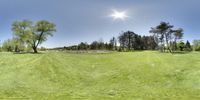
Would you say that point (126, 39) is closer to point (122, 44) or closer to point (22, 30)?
point (122, 44)

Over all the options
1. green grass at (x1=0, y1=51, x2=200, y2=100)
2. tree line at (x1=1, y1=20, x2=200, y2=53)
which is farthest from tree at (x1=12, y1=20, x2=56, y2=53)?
green grass at (x1=0, y1=51, x2=200, y2=100)

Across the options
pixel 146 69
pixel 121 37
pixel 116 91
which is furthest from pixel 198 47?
pixel 116 91

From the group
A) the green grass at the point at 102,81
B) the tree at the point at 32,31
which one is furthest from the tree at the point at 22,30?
the green grass at the point at 102,81

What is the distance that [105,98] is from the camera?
20.3 metres

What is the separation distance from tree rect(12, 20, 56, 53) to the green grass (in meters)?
42.0

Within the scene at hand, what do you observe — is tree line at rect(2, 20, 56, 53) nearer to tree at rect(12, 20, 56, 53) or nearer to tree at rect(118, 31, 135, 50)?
tree at rect(12, 20, 56, 53)

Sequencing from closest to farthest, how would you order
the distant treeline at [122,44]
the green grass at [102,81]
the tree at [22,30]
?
the green grass at [102,81] < the tree at [22,30] < the distant treeline at [122,44]

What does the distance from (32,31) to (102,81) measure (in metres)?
54.9

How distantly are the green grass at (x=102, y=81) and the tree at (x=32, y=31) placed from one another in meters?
42.0

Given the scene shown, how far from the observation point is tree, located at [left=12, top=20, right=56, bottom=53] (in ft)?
251

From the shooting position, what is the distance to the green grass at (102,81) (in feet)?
69.4

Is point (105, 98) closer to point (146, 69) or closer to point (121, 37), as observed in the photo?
point (146, 69)

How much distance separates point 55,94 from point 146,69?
14946mm

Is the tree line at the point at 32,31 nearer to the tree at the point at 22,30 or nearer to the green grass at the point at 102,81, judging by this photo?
the tree at the point at 22,30
